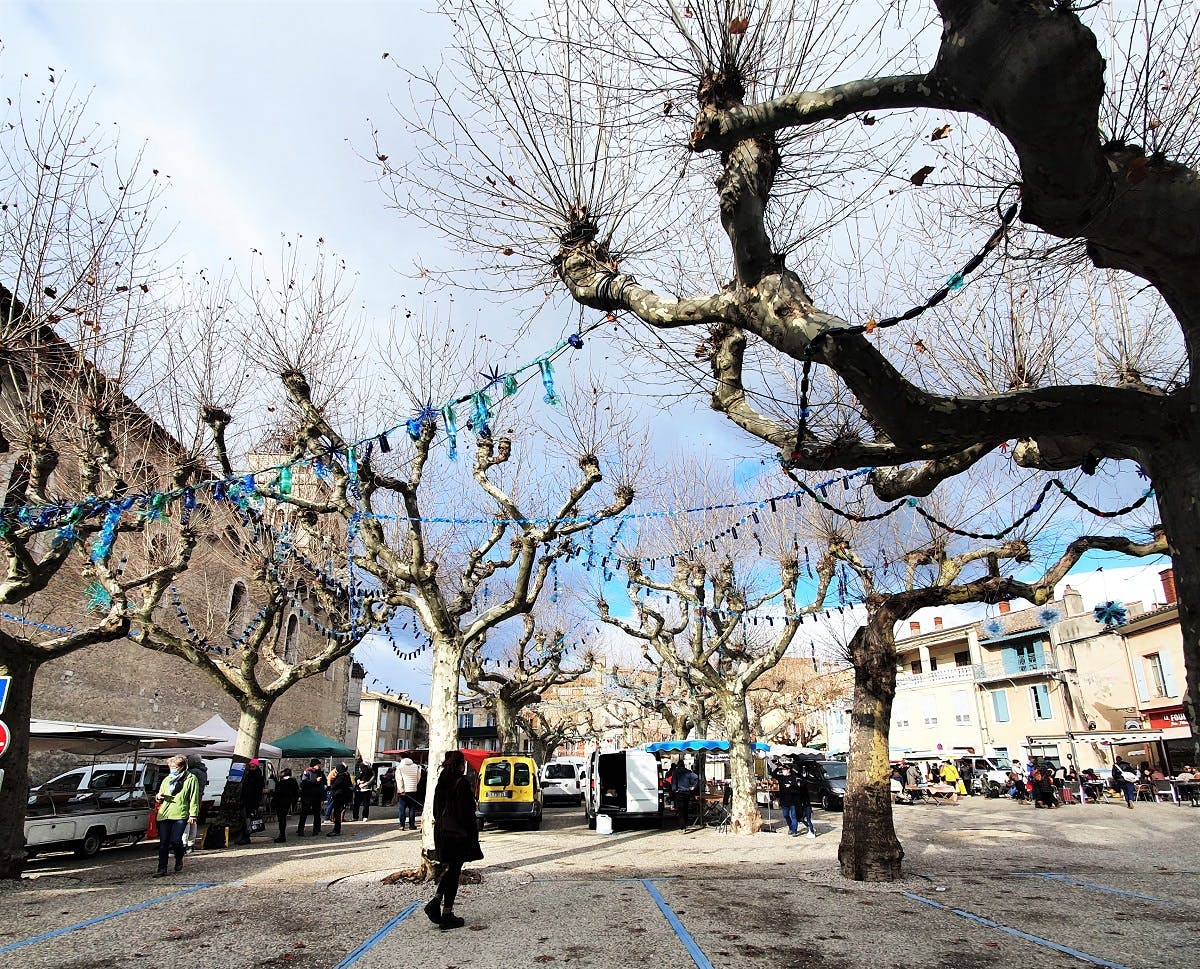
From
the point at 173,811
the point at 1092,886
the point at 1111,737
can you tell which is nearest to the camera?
the point at 1092,886

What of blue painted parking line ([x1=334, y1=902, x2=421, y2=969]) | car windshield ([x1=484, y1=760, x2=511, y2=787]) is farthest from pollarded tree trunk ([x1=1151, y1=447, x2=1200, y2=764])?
car windshield ([x1=484, y1=760, x2=511, y2=787])

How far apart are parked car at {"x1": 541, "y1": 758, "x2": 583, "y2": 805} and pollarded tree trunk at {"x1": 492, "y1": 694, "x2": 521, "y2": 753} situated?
3047 millimetres

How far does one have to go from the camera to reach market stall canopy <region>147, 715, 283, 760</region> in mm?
18219

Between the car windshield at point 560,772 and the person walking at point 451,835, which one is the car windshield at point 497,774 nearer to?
the car windshield at point 560,772

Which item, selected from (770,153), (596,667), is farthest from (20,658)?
(596,667)

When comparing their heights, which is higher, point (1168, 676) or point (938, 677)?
point (938, 677)

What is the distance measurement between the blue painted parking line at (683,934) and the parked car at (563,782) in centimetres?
2156

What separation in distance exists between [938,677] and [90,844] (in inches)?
1535

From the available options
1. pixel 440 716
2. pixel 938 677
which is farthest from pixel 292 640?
pixel 938 677

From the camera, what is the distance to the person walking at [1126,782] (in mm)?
23019

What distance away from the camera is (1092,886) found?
854 centimetres

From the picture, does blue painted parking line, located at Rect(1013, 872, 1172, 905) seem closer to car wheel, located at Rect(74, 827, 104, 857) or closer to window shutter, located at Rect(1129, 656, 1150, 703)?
car wheel, located at Rect(74, 827, 104, 857)

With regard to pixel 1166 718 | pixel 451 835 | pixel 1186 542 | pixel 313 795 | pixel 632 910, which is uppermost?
pixel 1186 542

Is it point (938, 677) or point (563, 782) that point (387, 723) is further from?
point (938, 677)
